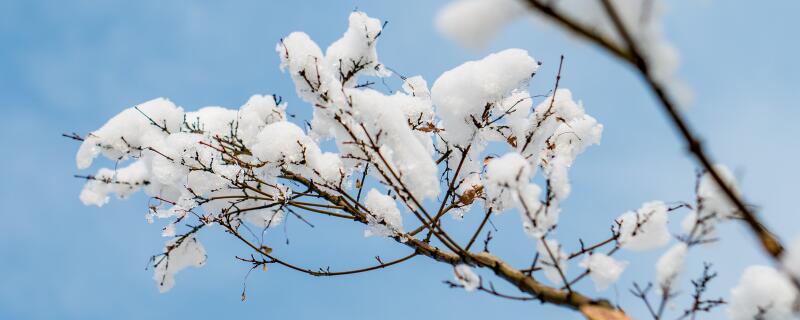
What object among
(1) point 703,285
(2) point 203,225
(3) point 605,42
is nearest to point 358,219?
(2) point 203,225

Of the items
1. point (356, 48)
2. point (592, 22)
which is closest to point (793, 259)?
point (592, 22)

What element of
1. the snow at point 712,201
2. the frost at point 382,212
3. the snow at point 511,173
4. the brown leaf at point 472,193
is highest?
the brown leaf at point 472,193

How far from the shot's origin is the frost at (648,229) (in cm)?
253

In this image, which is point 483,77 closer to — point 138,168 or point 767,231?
point 767,231

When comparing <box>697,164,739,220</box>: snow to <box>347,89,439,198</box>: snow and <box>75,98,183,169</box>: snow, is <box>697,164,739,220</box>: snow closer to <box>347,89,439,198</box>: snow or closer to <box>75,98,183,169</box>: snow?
<box>347,89,439,198</box>: snow

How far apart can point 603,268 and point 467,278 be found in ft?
2.01

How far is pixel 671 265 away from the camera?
7.32 ft

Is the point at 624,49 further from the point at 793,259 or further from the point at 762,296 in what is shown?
the point at 762,296

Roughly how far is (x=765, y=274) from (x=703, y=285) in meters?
0.35

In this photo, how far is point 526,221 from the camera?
238cm

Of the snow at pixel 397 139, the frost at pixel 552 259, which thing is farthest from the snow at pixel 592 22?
the snow at pixel 397 139

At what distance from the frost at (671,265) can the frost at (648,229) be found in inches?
11.1

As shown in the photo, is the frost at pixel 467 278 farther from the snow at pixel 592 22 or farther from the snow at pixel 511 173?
the snow at pixel 592 22

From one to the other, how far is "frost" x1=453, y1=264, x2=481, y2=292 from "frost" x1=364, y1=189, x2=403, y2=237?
2.68 ft
